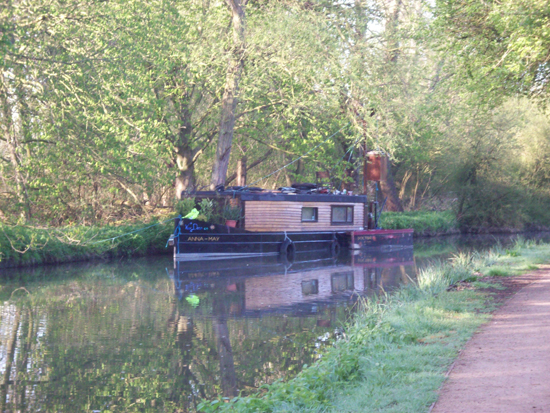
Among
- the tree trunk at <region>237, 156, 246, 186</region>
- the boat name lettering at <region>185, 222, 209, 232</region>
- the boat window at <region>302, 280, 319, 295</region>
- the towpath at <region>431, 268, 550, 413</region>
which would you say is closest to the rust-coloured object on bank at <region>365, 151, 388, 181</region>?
the tree trunk at <region>237, 156, 246, 186</region>

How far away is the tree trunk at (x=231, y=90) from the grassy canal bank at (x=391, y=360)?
1219 cm

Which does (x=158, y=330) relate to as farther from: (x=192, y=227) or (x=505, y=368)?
(x=192, y=227)

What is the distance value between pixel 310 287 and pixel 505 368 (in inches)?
371

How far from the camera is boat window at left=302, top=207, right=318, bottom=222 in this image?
24.3 metres

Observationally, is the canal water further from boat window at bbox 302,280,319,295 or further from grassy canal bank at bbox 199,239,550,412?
grassy canal bank at bbox 199,239,550,412

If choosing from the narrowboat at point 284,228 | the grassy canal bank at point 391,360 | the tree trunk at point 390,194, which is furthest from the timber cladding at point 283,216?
the grassy canal bank at point 391,360

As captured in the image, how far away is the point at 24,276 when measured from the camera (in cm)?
1620

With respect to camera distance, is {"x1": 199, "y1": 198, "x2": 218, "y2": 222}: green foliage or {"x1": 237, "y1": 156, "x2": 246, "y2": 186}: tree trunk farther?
{"x1": 237, "y1": 156, "x2": 246, "y2": 186}: tree trunk

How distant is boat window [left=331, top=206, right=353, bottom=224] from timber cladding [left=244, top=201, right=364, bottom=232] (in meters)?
0.27

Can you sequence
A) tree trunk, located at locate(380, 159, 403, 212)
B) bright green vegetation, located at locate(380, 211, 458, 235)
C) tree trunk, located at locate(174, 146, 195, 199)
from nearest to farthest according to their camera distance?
tree trunk, located at locate(174, 146, 195, 199), bright green vegetation, located at locate(380, 211, 458, 235), tree trunk, located at locate(380, 159, 403, 212)

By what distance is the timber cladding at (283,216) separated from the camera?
2269 centimetres

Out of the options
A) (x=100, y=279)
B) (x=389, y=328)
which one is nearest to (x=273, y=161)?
(x=100, y=279)

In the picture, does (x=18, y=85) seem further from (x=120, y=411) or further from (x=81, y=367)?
(x=120, y=411)

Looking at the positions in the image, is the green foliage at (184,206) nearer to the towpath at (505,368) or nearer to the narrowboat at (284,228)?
the narrowboat at (284,228)
